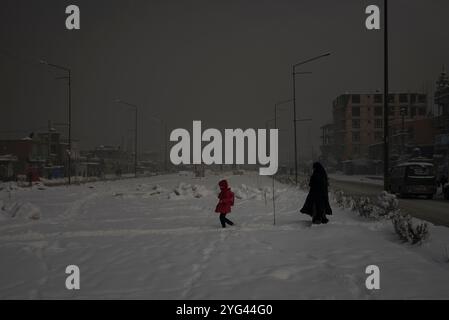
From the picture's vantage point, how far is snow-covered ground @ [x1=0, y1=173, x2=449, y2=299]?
5.74m

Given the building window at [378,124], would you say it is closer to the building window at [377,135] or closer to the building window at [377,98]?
the building window at [377,135]

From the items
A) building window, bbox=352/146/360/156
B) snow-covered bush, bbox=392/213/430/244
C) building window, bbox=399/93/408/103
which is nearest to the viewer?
snow-covered bush, bbox=392/213/430/244

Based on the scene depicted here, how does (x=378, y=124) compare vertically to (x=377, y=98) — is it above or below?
below

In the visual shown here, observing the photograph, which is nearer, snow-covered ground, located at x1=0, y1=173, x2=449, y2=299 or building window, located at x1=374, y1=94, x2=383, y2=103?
snow-covered ground, located at x1=0, y1=173, x2=449, y2=299

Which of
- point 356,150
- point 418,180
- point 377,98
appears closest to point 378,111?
point 377,98

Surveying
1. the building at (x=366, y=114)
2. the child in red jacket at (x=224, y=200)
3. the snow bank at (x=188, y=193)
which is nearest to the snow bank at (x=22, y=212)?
the child in red jacket at (x=224, y=200)

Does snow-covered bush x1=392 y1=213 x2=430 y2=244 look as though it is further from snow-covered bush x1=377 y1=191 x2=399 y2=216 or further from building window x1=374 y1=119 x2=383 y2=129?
building window x1=374 y1=119 x2=383 y2=129

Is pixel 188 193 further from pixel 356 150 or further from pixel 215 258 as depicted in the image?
pixel 356 150

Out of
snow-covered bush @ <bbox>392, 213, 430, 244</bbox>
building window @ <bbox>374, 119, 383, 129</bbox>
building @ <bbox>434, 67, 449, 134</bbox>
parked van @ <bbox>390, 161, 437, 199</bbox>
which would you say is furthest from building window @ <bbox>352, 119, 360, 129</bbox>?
snow-covered bush @ <bbox>392, 213, 430, 244</bbox>

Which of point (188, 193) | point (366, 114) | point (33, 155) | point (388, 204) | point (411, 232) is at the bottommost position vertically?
point (188, 193)

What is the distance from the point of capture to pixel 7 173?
57.6m

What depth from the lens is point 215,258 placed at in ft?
25.6

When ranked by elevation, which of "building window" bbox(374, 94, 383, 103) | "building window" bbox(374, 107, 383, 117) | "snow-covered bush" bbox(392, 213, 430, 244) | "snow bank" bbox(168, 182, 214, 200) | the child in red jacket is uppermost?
"building window" bbox(374, 94, 383, 103)

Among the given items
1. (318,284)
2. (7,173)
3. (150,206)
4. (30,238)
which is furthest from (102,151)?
(318,284)
